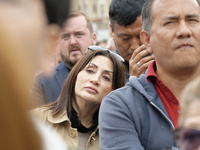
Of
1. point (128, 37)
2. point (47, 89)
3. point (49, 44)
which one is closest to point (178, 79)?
point (128, 37)

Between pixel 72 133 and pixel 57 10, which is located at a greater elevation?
pixel 57 10

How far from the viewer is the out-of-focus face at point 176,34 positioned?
229 centimetres

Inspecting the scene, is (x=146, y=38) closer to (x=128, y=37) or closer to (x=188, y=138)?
(x=128, y=37)

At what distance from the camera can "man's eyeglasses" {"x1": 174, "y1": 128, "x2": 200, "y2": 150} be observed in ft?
3.84

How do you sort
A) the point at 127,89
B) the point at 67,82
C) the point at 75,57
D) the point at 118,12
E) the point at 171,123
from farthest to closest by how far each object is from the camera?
the point at 75,57 → the point at 118,12 → the point at 67,82 → the point at 127,89 → the point at 171,123

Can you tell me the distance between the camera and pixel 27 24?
1.97 feet

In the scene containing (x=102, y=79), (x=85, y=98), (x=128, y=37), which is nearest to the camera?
(x=85, y=98)

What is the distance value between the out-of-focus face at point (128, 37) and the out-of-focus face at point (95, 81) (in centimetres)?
20

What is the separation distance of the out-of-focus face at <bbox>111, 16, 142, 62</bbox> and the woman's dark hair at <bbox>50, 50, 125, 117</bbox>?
150 mm

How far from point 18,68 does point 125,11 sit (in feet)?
10.0

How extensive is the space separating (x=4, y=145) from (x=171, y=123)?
161 centimetres

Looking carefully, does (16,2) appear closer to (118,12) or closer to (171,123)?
(171,123)

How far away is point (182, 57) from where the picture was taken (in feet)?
7.50

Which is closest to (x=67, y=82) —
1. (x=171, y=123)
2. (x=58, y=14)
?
(x=171, y=123)
